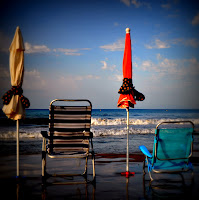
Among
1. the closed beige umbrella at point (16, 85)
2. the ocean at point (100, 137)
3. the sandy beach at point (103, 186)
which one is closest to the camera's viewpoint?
the sandy beach at point (103, 186)

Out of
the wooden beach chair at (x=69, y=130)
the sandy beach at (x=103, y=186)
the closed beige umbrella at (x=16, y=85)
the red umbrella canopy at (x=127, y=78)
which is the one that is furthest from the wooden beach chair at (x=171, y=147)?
the closed beige umbrella at (x=16, y=85)

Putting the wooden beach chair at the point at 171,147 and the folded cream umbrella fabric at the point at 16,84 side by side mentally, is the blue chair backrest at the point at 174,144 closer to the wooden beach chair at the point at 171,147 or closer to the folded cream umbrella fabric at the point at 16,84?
the wooden beach chair at the point at 171,147

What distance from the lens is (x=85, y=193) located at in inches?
152

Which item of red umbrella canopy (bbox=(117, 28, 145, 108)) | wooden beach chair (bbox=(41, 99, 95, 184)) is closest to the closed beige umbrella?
wooden beach chair (bbox=(41, 99, 95, 184))

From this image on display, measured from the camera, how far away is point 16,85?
4504 mm

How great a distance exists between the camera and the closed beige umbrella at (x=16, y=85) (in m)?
4.41

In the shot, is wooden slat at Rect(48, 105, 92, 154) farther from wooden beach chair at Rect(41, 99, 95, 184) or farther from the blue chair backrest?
the blue chair backrest

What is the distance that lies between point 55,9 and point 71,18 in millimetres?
1558

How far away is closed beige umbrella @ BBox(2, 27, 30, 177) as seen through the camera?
4.41m

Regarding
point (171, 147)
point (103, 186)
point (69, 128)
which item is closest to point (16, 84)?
point (69, 128)

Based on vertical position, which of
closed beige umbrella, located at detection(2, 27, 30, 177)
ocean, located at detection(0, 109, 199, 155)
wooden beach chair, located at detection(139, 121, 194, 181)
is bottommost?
ocean, located at detection(0, 109, 199, 155)

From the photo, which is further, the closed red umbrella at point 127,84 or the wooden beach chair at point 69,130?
the closed red umbrella at point 127,84

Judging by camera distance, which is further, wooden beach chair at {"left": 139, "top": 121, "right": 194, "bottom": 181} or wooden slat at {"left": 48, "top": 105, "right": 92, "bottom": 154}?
wooden slat at {"left": 48, "top": 105, "right": 92, "bottom": 154}

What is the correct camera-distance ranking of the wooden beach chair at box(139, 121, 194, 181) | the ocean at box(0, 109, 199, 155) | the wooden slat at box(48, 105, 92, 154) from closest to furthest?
the wooden beach chair at box(139, 121, 194, 181)
the wooden slat at box(48, 105, 92, 154)
the ocean at box(0, 109, 199, 155)
